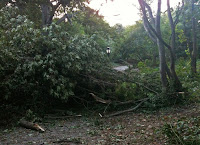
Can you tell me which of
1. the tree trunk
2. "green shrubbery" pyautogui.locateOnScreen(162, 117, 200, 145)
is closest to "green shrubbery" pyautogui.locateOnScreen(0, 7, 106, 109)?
"green shrubbery" pyautogui.locateOnScreen(162, 117, 200, 145)

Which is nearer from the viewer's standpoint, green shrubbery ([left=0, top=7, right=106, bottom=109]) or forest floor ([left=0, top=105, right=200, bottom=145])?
forest floor ([left=0, top=105, right=200, bottom=145])

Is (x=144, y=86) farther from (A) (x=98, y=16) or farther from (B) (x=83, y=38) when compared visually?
(A) (x=98, y=16)

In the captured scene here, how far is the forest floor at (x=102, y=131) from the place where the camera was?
491 cm

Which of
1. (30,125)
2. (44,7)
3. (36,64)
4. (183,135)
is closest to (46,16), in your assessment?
(44,7)

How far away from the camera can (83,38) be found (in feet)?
30.2

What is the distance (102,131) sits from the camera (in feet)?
19.3

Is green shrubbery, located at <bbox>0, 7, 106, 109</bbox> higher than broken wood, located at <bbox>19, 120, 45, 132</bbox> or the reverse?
higher

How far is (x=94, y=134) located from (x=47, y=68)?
2746mm

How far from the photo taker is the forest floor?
4.91 m

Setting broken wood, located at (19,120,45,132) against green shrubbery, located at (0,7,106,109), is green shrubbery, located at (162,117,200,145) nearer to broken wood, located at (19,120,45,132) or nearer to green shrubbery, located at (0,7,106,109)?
broken wood, located at (19,120,45,132)

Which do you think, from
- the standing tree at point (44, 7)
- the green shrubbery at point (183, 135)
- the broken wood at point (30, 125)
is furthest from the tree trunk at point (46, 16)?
the green shrubbery at point (183, 135)

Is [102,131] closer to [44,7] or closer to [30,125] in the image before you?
[30,125]

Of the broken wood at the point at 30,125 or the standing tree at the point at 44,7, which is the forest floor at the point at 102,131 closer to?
the broken wood at the point at 30,125

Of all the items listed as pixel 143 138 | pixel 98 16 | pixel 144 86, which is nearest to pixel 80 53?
pixel 144 86
